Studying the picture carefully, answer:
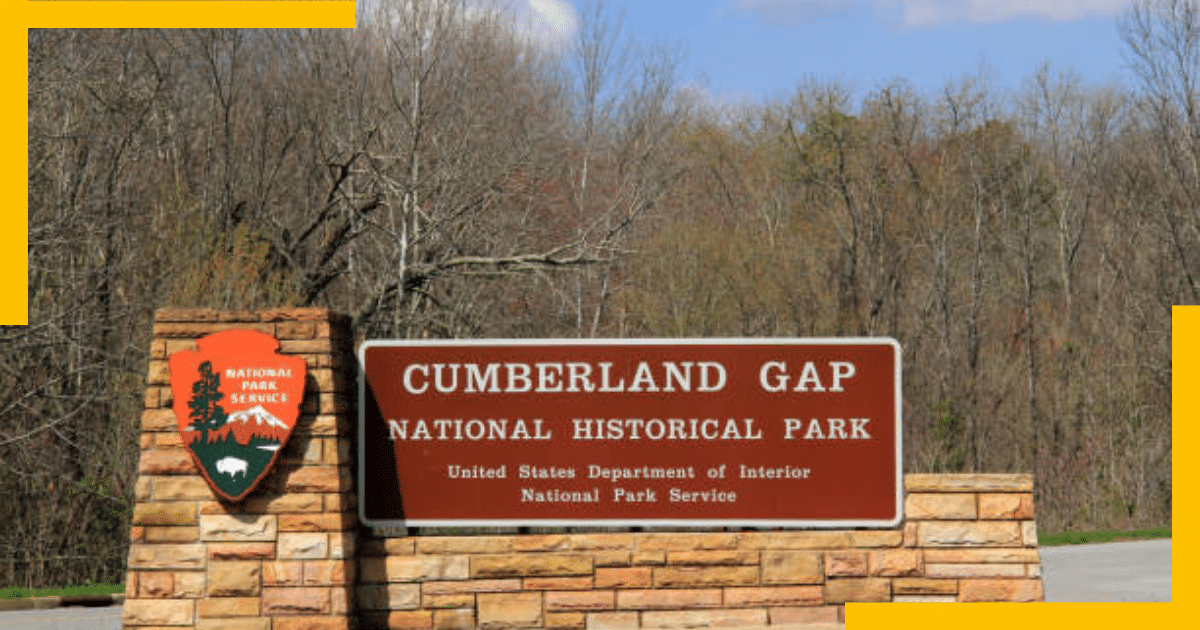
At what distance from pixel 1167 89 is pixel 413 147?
18414mm

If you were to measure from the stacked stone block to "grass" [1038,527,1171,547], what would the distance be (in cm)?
1249

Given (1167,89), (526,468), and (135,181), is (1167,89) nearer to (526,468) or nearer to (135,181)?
(135,181)

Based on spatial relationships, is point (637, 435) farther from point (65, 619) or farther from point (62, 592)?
point (62, 592)

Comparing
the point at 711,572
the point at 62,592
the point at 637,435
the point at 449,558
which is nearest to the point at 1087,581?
the point at 711,572

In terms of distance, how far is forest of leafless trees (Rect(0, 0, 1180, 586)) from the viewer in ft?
77.4

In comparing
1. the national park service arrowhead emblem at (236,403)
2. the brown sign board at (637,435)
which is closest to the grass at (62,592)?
the national park service arrowhead emblem at (236,403)

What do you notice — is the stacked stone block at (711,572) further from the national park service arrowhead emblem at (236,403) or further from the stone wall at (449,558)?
the national park service arrowhead emblem at (236,403)

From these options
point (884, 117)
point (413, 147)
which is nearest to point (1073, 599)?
point (413, 147)

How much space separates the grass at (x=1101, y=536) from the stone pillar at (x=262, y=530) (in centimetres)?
1478

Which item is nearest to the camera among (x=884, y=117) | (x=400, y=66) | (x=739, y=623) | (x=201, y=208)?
(x=739, y=623)

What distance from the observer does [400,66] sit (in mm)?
28531

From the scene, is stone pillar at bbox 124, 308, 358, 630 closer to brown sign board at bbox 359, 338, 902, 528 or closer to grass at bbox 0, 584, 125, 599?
brown sign board at bbox 359, 338, 902, 528

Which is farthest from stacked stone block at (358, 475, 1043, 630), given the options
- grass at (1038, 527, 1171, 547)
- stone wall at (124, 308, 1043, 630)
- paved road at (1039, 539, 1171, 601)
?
grass at (1038, 527, 1171, 547)

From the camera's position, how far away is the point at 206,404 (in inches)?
428
